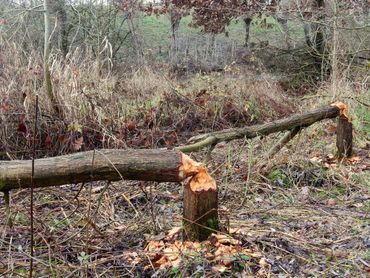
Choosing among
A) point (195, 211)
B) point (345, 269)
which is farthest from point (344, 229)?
point (195, 211)

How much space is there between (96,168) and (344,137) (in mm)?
3559

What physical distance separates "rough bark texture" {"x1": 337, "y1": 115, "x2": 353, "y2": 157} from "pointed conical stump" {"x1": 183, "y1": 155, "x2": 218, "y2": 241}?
9.71 ft

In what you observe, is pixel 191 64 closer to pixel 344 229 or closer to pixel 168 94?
pixel 168 94

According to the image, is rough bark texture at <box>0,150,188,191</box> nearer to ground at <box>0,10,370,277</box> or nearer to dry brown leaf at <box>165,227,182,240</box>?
ground at <box>0,10,370,277</box>

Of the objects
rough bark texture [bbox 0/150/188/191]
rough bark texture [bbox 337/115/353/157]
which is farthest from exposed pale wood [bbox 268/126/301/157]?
rough bark texture [bbox 0/150/188/191]

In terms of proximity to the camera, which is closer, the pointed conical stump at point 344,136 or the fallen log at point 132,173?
the fallen log at point 132,173

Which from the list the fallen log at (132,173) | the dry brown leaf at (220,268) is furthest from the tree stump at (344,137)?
the dry brown leaf at (220,268)

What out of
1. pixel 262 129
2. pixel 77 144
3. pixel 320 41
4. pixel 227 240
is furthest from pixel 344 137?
pixel 320 41

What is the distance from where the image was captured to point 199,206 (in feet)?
9.88

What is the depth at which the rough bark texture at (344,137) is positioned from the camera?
5488mm

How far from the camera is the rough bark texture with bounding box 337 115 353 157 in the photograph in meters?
5.49

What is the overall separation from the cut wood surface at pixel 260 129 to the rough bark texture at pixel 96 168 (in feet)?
3.45

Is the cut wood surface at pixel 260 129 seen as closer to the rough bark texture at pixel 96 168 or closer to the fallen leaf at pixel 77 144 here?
the rough bark texture at pixel 96 168

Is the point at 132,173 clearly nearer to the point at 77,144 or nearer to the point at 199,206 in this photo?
the point at 199,206
